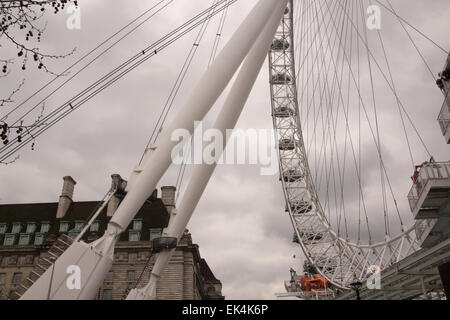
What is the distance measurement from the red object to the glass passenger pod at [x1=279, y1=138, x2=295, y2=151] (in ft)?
61.2

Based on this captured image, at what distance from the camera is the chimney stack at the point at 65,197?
5356 centimetres

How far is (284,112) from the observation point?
60.5m

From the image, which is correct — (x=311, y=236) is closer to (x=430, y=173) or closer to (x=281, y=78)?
(x=281, y=78)

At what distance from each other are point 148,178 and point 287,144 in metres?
50.0

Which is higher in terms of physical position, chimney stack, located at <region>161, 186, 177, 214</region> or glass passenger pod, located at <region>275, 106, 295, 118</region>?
glass passenger pod, located at <region>275, 106, 295, 118</region>

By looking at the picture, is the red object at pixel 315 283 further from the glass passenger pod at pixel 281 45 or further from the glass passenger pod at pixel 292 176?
the glass passenger pod at pixel 281 45

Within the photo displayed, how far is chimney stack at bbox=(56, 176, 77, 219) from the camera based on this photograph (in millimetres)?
53562

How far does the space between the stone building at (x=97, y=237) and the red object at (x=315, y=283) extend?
49.5 feet

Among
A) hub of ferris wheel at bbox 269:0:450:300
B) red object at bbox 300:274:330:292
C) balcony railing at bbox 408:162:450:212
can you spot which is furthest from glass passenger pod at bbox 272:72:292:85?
balcony railing at bbox 408:162:450:212

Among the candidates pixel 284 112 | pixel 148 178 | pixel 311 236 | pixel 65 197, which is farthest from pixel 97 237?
pixel 148 178

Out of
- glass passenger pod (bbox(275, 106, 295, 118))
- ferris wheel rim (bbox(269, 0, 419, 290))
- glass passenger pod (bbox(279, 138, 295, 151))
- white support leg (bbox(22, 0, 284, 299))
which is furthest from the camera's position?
glass passenger pod (bbox(275, 106, 295, 118))

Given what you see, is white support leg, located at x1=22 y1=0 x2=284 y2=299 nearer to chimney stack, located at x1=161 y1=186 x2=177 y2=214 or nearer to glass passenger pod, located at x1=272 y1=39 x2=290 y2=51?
chimney stack, located at x1=161 y1=186 x2=177 y2=214

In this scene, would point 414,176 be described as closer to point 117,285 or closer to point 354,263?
point 354,263
